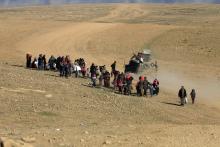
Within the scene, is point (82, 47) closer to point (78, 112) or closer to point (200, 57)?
point (200, 57)

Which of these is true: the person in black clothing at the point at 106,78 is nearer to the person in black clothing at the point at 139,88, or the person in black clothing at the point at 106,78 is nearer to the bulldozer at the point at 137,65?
the person in black clothing at the point at 139,88

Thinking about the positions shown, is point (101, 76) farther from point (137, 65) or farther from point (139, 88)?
point (137, 65)

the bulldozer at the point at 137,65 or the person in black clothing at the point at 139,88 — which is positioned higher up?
the bulldozer at the point at 137,65

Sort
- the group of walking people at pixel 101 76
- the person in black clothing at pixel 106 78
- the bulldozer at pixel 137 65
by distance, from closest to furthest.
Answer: the group of walking people at pixel 101 76 → the person in black clothing at pixel 106 78 → the bulldozer at pixel 137 65

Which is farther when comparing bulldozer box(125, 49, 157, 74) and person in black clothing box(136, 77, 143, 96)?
bulldozer box(125, 49, 157, 74)

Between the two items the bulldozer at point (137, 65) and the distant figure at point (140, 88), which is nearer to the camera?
the distant figure at point (140, 88)

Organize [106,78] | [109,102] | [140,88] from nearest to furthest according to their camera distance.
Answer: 1. [109,102]
2. [140,88]
3. [106,78]

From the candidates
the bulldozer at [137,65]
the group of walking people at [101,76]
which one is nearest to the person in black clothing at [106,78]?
the group of walking people at [101,76]

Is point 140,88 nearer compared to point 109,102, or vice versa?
point 109,102

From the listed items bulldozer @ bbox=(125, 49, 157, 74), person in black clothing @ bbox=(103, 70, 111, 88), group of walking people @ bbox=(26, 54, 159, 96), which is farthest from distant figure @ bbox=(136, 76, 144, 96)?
bulldozer @ bbox=(125, 49, 157, 74)

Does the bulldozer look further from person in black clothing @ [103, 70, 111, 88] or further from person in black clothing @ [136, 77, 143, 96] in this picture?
person in black clothing @ [136, 77, 143, 96]

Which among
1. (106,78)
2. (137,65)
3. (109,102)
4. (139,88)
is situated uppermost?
(137,65)

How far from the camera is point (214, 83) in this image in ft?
129

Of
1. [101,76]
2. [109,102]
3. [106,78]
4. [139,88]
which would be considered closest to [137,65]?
[101,76]
